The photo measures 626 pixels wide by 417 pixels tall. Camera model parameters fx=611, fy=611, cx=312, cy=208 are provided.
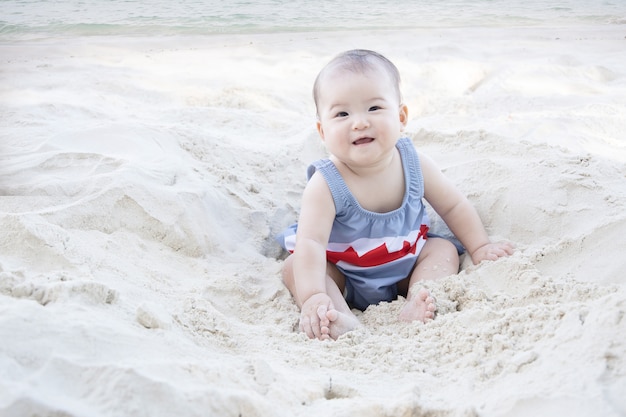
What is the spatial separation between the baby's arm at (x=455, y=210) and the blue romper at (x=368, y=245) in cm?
15

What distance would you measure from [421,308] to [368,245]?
0.48 m

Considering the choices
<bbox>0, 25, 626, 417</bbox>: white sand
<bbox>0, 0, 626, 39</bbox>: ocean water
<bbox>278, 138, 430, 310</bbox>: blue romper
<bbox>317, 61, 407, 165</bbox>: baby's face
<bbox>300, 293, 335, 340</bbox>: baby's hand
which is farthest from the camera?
<bbox>0, 0, 626, 39</bbox>: ocean water

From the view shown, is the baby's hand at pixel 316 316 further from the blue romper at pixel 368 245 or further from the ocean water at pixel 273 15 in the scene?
the ocean water at pixel 273 15

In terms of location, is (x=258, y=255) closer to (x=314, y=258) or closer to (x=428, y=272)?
(x=314, y=258)

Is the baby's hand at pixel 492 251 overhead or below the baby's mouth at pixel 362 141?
below

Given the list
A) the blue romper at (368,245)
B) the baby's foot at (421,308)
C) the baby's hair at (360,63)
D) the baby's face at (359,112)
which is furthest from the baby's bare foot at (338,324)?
the baby's hair at (360,63)

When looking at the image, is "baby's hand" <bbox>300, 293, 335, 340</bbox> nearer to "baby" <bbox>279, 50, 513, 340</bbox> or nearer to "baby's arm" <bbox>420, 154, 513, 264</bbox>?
"baby" <bbox>279, 50, 513, 340</bbox>

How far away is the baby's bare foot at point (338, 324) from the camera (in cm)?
188

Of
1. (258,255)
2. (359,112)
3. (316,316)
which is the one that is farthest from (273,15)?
(316,316)

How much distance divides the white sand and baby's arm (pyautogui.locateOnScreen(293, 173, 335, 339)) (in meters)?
0.08

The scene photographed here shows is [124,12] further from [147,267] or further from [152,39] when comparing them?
[147,267]

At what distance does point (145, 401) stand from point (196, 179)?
1704 mm

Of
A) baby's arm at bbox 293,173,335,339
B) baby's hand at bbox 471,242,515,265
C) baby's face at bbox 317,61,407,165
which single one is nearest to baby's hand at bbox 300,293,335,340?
baby's arm at bbox 293,173,335,339

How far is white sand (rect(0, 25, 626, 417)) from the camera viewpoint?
1.19 meters
